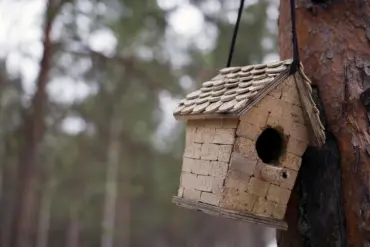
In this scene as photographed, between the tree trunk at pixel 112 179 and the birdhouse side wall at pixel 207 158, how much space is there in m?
5.61

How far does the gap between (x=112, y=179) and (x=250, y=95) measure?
676 centimetres

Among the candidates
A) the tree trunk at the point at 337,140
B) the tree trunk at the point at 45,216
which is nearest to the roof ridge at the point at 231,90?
the tree trunk at the point at 337,140

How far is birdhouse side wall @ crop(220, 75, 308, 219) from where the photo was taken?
0.80 m

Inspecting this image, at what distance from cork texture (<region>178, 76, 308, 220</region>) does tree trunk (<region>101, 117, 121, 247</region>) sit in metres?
5.72

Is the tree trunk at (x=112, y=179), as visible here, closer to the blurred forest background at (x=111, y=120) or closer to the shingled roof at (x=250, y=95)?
the blurred forest background at (x=111, y=120)

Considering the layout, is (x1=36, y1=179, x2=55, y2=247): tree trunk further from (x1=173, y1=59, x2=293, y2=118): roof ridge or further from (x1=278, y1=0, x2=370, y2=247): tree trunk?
(x1=278, y1=0, x2=370, y2=247): tree trunk

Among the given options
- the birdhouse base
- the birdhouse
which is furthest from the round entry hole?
the birdhouse base

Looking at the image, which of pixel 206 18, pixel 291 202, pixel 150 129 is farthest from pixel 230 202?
pixel 150 129

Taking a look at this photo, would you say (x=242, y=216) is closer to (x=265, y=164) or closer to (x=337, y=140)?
(x=265, y=164)

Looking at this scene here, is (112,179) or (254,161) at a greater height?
(254,161)

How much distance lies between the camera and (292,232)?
88 centimetres

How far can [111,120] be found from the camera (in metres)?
6.54

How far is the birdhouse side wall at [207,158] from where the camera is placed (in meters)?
0.81

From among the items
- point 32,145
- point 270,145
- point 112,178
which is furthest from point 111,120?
point 270,145
